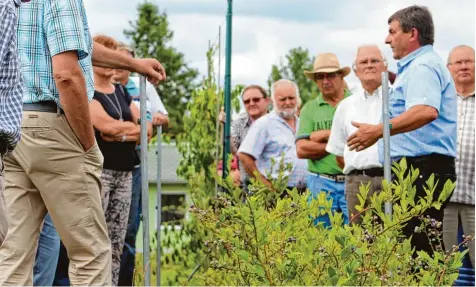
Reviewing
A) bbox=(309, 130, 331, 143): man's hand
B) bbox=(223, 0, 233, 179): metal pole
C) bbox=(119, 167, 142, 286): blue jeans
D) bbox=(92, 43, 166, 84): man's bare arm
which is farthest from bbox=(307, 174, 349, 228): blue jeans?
bbox=(92, 43, 166, 84): man's bare arm

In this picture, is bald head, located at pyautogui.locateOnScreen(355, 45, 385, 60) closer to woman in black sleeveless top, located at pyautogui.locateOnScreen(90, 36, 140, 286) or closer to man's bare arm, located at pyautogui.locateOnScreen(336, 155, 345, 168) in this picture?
man's bare arm, located at pyautogui.locateOnScreen(336, 155, 345, 168)

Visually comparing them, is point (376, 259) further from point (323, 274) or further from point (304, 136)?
point (304, 136)

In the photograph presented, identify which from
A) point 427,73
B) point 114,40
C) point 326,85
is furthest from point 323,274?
point 326,85

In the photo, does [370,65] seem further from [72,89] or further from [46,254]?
[72,89]

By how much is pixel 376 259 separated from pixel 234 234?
0.53 metres

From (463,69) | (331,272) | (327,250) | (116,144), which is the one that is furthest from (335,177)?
(331,272)

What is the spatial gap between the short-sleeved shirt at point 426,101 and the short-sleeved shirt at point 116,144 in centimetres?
211

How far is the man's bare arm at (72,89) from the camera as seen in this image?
4617mm

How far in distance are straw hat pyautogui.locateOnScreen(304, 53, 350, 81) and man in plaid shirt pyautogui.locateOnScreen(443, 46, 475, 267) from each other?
100cm

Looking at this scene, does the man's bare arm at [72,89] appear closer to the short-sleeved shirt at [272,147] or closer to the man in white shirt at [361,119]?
the man in white shirt at [361,119]

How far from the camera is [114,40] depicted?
7516 millimetres

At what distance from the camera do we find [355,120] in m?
7.14

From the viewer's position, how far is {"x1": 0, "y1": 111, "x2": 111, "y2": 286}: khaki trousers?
475 cm

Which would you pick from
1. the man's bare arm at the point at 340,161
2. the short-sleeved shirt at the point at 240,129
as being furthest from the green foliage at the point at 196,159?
the man's bare arm at the point at 340,161
